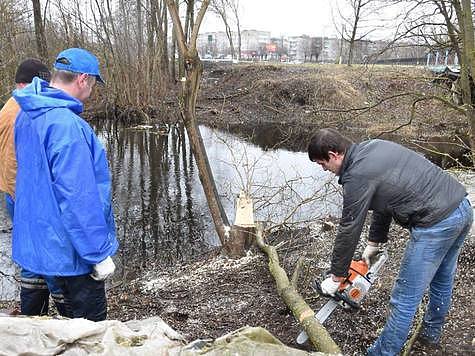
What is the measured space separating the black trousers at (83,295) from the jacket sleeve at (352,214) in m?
1.58

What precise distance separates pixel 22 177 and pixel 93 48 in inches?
692

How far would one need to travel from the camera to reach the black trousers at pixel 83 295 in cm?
277

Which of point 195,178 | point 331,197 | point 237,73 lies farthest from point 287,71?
point 331,197

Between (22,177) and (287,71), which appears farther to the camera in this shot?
(287,71)

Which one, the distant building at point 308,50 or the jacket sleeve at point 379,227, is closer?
the jacket sleeve at point 379,227

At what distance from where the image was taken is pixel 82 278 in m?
2.76

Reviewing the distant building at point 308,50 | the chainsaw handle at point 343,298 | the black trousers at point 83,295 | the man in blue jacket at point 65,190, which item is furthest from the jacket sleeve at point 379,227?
the distant building at point 308,50

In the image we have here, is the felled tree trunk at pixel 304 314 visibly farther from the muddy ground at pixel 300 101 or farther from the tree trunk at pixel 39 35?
the tree trunk at pixel 39 35

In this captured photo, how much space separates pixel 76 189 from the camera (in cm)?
253

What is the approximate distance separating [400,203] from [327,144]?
61cm

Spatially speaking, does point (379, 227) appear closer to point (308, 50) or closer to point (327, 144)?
point (327, 144)

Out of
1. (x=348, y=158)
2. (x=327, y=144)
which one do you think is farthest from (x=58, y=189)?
(x=348, y=158)

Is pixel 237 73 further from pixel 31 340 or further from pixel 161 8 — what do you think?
pixel 31 340

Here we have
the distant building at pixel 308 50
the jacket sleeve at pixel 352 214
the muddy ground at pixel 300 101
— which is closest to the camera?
the jacket sleeve at pixel 352 214
